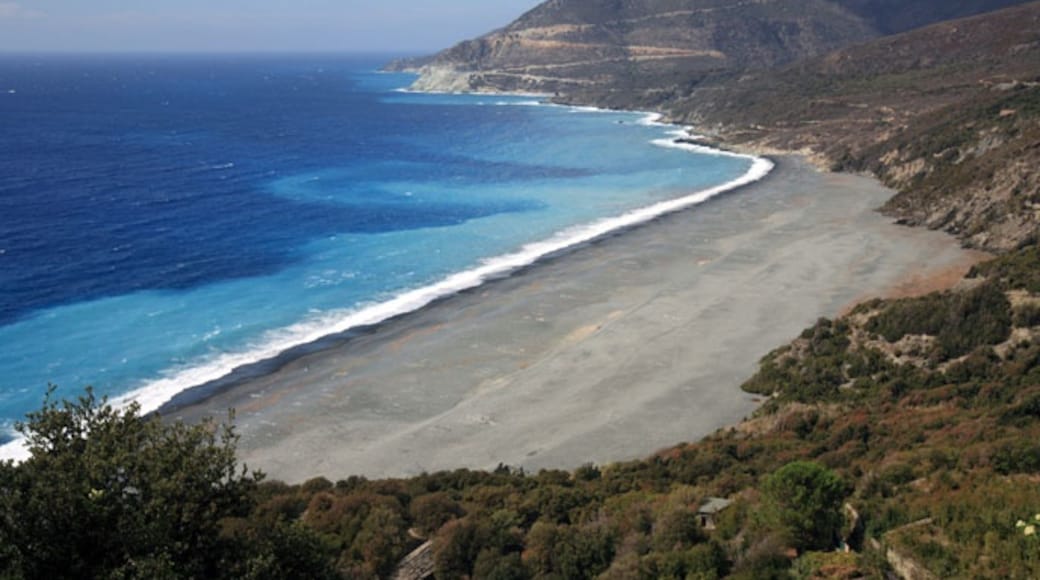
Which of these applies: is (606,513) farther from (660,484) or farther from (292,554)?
(292,554)

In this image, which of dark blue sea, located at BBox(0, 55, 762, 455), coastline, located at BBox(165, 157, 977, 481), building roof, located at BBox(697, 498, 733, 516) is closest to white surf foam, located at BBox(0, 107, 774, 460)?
dark blue sea, located at BBox(0, 55, 762, 455)

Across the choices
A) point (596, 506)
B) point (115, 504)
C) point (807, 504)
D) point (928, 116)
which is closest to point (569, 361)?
point (596, 506)

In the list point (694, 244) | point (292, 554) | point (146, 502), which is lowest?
point (694, 244)

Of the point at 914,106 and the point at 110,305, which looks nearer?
the point at 110,305

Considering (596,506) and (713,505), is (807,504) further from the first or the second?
(596,506)

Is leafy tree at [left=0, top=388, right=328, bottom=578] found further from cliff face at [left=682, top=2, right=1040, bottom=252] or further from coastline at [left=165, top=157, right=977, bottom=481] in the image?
cliff face at [left=682, top=2, right=1040, bottom=252]

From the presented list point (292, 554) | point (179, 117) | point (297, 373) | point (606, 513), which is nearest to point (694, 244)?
point (297, 373)
